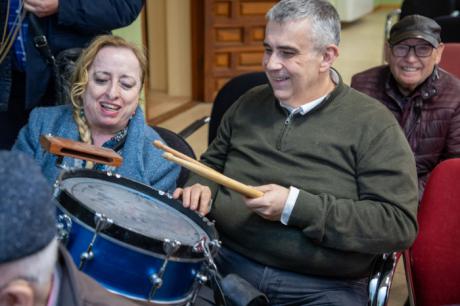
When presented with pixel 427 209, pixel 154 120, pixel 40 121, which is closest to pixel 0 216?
pixel 40 121

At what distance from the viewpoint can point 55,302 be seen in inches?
35.9

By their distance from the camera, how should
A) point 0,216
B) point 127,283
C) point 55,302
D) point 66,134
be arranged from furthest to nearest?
point 66,134 → point 127,283 → point 55,302 → point 0,216

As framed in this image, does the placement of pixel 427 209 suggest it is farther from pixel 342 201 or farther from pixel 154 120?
pixel 154 120

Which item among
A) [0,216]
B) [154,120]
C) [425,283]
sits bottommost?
[154,120]

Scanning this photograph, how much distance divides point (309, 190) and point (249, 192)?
24 centimetres

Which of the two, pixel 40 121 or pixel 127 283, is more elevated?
pixel 40 121

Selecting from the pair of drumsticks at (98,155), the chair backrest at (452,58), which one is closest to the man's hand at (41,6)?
the pair of drumsticks at (98,155)

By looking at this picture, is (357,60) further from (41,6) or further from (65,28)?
(41,6)

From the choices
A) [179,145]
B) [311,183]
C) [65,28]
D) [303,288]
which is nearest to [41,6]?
[65,28]

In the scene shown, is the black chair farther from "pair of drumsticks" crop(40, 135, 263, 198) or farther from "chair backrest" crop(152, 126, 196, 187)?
A: "pair of drumsticks" crop(40, 135, 263, 198)

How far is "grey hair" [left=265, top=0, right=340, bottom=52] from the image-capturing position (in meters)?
1.78

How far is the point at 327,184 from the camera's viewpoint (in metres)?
1.75

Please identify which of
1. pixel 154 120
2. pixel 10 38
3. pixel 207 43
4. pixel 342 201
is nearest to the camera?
pixel 342 201

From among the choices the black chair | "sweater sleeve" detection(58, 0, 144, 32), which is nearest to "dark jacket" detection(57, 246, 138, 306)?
"sweater sleeve" detection(58, 0, 144, 32)
